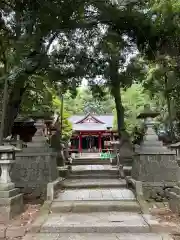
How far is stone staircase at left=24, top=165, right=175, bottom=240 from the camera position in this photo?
21.4 ft

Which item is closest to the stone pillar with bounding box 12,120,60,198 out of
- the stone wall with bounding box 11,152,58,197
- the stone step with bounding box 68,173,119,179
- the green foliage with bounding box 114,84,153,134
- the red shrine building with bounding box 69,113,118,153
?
the stone wall with bounding box 11,152,58,197

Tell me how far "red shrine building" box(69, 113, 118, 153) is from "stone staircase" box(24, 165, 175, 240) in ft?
91.4

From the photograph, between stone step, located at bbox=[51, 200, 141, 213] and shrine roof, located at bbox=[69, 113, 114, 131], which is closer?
stone step, located at bbox=[51, 200, 141, 213]

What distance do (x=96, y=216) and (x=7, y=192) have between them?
7.30 feet

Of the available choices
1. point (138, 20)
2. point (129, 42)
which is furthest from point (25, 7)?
point (129, 42)

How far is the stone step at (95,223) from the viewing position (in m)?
6.76

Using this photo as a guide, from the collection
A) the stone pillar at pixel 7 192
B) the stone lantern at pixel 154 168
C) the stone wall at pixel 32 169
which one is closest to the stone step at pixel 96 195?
the stone lantern at pixel 154 168

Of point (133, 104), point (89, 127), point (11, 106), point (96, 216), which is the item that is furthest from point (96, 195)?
point (89, 127)

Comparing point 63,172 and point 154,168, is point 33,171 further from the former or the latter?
point 154,168

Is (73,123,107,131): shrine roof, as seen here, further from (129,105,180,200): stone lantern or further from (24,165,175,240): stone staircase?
(129,105,180,200): stone lantern

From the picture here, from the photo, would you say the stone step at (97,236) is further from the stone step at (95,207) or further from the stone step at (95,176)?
the stone step at (95,176)

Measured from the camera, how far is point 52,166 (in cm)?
1088

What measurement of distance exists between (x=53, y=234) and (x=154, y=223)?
219cm

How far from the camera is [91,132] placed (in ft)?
133
